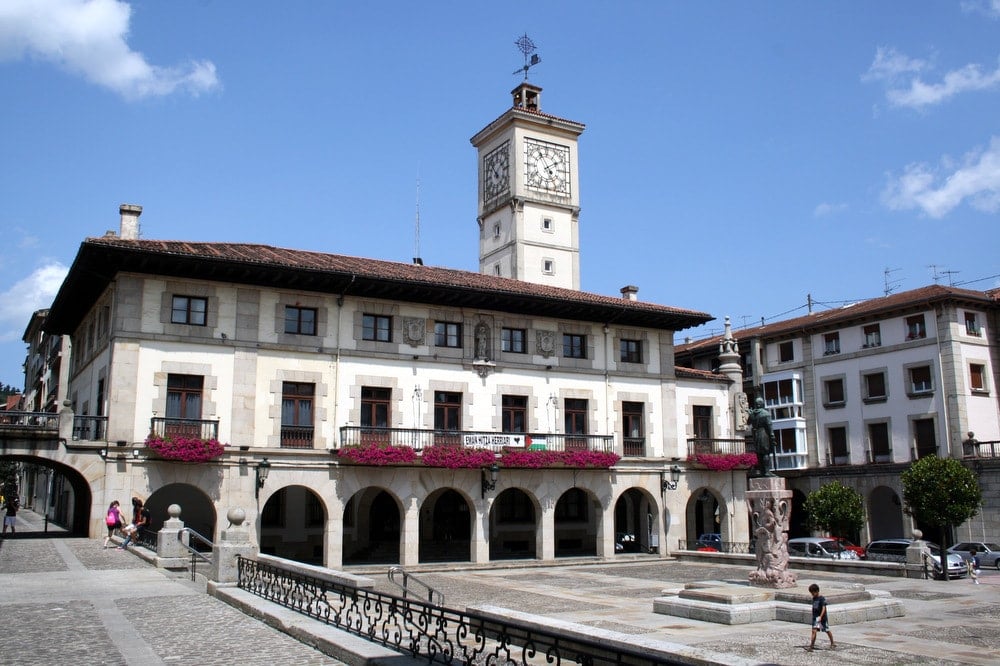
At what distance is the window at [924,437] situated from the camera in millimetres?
43406

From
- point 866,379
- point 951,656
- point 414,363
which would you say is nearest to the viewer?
point 951,656

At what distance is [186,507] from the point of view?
104 feet

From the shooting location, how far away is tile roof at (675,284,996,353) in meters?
43.4

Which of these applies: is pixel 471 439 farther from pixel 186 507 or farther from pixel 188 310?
pixel 188 310

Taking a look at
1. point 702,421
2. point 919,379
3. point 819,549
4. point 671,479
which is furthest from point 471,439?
point 919,379

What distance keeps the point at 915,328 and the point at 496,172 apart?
991 inches

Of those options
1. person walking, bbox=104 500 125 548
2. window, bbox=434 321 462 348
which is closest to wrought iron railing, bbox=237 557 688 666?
person walking, bbox=104 500 125 548

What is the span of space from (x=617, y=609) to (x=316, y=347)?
15225 mm

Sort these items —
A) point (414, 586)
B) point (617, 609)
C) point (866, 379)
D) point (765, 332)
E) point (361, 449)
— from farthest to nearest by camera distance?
point (765, 332) → point (866, 379) → point (361, 449) → point (414, 586) → point (617, 609)

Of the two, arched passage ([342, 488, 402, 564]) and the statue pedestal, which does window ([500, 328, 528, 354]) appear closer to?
arched passage ([342, 488, 402, 564])

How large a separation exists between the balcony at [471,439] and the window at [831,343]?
1924cm

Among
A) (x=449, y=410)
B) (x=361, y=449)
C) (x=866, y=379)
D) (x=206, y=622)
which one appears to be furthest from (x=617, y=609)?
(x=866, y=379)

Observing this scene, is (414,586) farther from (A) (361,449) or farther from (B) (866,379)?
(B) (866,379)

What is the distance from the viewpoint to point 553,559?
3431 cm
